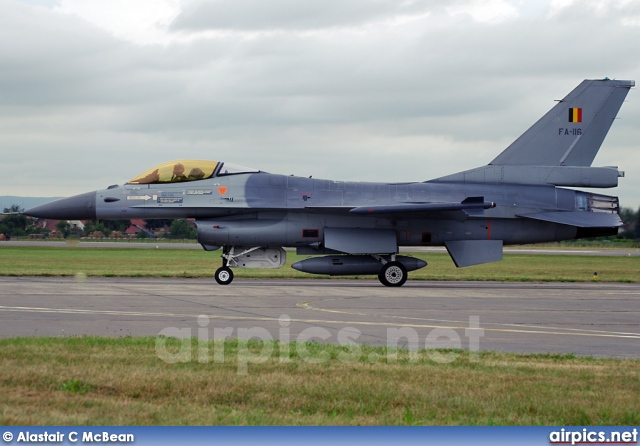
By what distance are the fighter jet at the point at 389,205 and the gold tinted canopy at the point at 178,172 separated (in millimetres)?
28

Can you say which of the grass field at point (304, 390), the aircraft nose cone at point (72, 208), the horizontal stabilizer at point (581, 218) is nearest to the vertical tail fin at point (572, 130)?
the horizontal stabilizer at point (581, 218)

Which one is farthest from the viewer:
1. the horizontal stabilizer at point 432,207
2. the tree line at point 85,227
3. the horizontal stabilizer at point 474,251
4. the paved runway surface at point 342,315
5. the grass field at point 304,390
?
the tree line at point 85,227

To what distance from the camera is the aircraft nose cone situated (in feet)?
76.7

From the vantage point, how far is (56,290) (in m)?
19.1

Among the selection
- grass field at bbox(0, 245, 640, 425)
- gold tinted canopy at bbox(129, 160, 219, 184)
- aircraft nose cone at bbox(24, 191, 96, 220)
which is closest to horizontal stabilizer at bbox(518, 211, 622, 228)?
gold tinted canopy at bbox(129, 160, 219, 184)

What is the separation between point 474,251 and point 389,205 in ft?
9.30

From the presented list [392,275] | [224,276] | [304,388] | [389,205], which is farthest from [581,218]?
[304,388]

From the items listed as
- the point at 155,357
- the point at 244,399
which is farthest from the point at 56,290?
the point at 244,399

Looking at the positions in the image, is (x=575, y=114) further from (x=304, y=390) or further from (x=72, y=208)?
(x=304, y=390)

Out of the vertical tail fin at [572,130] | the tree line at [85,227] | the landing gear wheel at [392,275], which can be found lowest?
the landing gear wheel at [392,275]

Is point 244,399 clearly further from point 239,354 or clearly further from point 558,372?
point 558,372

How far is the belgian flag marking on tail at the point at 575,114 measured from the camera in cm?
2427

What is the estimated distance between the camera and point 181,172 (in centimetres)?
2331

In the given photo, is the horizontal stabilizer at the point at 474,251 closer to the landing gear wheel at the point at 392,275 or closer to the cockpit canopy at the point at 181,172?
the landing gear wheel at the point at 392,275
